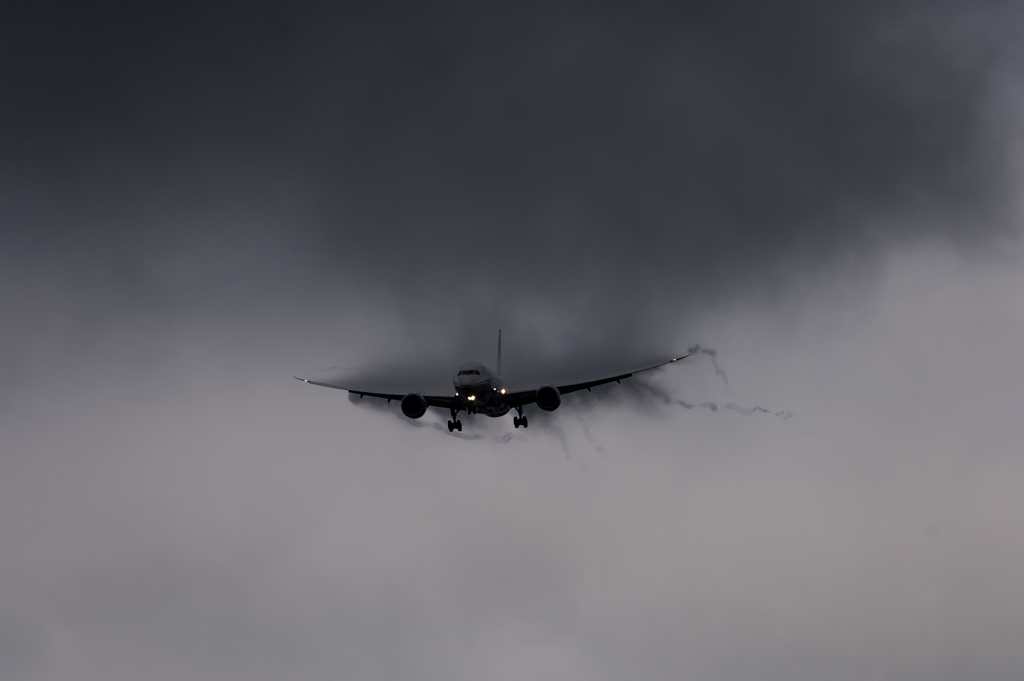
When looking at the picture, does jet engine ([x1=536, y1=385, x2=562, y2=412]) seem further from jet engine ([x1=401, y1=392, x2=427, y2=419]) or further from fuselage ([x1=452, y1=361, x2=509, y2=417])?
jet engine ([x1=401, y1=392, x2=427, y2=419])

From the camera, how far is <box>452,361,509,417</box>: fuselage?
65.3 metres

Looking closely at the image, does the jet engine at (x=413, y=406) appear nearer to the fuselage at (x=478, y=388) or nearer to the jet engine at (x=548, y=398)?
the fuselage at (x=478, y=388)

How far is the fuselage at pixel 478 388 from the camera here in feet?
214

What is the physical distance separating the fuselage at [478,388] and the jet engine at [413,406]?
3026 mm

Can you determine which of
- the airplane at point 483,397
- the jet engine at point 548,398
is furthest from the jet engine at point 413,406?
the jet engine at point 548,398

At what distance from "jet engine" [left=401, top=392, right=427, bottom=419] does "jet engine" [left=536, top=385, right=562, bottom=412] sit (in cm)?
948

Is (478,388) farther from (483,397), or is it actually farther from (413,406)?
(413,406)

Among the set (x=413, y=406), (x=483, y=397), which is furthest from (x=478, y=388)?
(x=413, y=406)

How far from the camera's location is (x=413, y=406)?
219 ft

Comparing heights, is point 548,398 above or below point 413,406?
above

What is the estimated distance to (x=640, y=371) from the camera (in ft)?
233

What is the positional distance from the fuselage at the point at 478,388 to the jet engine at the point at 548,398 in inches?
134

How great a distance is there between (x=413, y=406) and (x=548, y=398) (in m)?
11.0

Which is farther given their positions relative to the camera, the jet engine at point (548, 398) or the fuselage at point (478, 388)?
the jet engine at point (548, 398)
